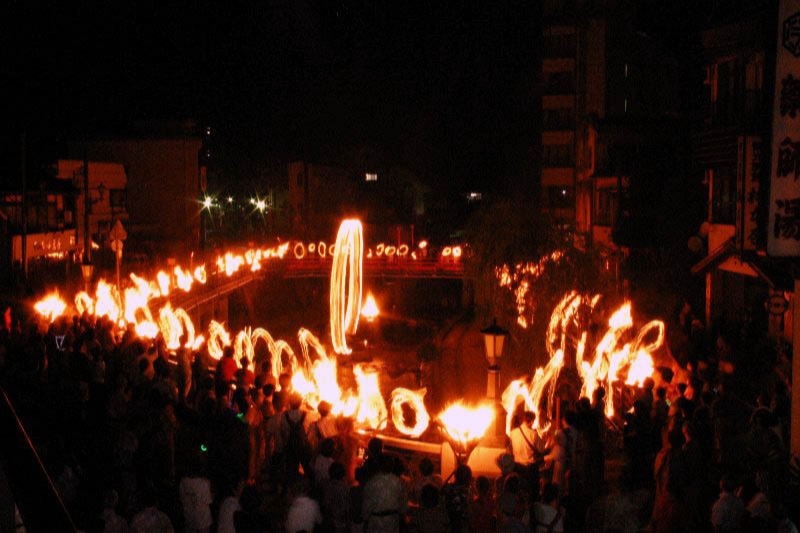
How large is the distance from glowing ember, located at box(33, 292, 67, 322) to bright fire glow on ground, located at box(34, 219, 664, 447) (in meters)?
0.02

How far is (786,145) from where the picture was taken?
9.73 m

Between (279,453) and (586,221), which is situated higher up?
(586,221)

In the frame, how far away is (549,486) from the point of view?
8.55 m

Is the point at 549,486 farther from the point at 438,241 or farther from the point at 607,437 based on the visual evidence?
the point at 438,241

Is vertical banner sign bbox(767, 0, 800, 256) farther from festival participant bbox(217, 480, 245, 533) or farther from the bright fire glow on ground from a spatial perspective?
festival participant bbox(217, 480, 245, 533)

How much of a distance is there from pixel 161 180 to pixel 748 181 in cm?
4040

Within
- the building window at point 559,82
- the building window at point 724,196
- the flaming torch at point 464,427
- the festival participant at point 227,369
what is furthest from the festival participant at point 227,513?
the building window at point 559,82

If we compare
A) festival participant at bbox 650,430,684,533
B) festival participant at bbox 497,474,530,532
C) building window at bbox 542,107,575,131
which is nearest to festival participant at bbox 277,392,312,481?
festival participant at bbox 497,474,530,532

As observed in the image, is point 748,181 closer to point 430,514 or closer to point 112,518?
point 430,514

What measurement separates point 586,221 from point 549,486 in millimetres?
32659

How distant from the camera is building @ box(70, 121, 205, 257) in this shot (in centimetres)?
5084

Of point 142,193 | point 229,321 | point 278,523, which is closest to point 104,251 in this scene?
point 229,321

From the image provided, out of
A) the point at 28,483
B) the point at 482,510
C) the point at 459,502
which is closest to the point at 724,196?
the point at 459,502

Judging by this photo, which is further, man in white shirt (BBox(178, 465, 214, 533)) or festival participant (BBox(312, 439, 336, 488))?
festival participant (BBox(312, 439, 336, 488))
